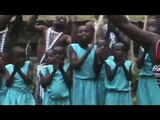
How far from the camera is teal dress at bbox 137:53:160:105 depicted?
5168mm

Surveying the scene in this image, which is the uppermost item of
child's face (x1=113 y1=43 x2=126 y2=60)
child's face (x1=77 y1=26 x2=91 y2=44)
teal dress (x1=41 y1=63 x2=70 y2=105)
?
child's face (x1=77 y1=26 x2=91 y2=44)

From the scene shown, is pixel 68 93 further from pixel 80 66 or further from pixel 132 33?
pixel 132 33

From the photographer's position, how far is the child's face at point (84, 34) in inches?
204

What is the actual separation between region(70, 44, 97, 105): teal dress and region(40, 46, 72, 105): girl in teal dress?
0.08m

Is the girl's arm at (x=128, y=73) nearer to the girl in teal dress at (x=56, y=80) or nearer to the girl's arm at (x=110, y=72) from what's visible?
the girl's arm at (x=110, y=72)

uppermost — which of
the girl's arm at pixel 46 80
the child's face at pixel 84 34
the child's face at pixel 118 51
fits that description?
the child's face at pixel 84 34

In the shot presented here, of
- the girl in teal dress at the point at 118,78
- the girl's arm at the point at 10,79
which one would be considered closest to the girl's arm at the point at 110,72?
the girl in teal dress at the point at 118,78

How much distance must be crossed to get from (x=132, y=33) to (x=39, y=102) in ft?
4.60

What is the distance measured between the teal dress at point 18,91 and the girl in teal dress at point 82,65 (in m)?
0.54

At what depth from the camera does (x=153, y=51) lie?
5.21 metres

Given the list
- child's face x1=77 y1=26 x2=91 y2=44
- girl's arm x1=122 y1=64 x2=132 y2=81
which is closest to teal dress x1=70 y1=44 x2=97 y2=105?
child's face x1=77 y1=26 x2=91 y2=44

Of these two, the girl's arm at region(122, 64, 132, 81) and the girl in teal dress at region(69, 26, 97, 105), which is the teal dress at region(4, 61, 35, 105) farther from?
the girl's arm at region(122, 64, 132, 81)

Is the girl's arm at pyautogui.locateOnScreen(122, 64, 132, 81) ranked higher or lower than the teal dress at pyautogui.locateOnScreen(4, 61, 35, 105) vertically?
higher
